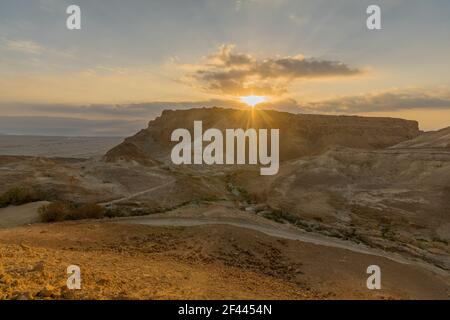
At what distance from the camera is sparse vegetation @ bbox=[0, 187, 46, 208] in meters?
29.5

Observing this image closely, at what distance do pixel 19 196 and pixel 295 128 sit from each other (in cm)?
6548

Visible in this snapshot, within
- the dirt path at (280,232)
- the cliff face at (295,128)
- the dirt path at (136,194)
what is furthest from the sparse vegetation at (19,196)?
the cliff face at (295,128)

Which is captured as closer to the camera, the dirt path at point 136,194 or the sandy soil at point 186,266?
the sandy soil at point 186,266

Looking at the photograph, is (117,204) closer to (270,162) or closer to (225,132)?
(270,162)

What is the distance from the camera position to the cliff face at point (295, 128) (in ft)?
267

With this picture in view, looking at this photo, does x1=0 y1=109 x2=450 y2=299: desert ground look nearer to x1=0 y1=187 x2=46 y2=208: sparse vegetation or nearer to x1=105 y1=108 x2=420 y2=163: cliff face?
x1=0 y1=187 x2=46 y2=208: sparse vegetation

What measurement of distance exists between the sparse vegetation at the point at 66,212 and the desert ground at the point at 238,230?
520 mm

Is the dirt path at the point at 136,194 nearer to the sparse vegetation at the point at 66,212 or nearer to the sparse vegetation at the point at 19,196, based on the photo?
the sparse vegetation at the point at 66,212

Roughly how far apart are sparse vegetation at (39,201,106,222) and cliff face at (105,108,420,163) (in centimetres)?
4927
